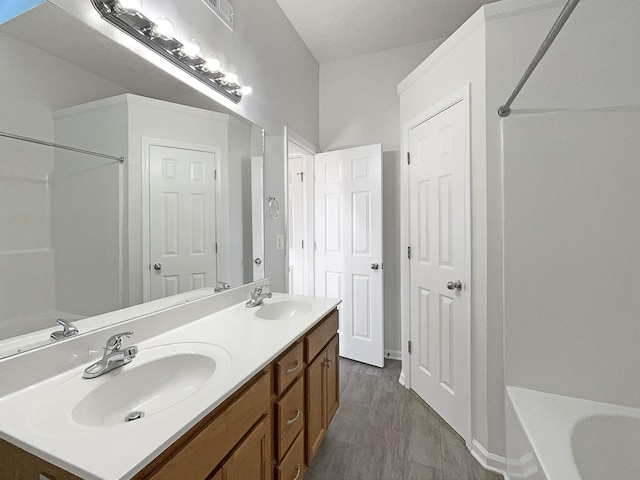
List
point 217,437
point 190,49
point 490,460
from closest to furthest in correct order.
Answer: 1. point 217,437
2. point 190,49
3. point 490,460

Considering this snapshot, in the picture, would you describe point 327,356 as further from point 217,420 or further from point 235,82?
point 235,82

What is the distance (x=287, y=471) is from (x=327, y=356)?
0.54m

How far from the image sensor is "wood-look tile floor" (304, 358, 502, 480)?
1.51 meters

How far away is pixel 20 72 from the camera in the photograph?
0.85 metres

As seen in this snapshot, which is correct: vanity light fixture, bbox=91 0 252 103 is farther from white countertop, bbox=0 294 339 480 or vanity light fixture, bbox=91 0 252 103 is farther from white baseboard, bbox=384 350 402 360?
white baseboard, bbox=384 350 402 360

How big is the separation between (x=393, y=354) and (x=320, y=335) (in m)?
1.64

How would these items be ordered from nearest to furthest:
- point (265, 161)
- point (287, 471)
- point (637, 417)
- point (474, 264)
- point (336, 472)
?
point (287, 471)
point (637, 417)
point (336, 472)
point (474, 264)
point (265, 161)

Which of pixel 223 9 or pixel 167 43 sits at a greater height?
pixel 223 9

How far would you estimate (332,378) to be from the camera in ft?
5.49

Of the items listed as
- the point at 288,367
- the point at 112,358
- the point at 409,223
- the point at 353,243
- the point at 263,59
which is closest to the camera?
the point at 112,358

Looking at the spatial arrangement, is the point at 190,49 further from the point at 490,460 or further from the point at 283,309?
the point at 490,460

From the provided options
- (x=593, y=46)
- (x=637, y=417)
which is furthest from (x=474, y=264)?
(x=593, y=46)

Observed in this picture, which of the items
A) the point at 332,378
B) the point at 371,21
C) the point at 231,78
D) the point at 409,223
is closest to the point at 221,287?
the point at 332,378

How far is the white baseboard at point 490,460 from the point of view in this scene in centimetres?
152
